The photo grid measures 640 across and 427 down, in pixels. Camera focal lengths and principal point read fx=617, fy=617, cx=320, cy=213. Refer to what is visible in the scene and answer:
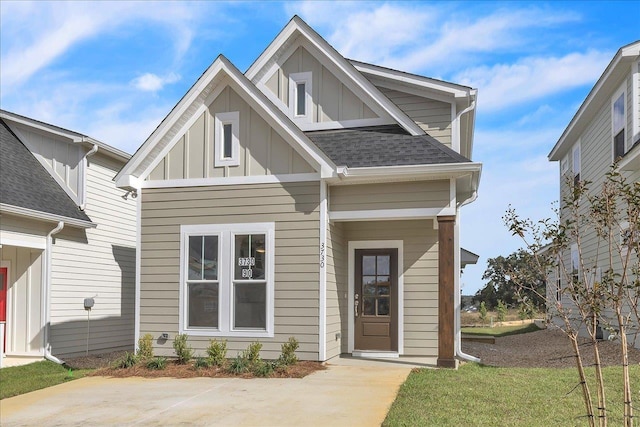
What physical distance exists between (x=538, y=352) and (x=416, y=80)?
709 centimetres

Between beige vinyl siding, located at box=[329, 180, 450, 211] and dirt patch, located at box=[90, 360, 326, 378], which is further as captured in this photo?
beige vinyl siding, located at box=[329, 180, 450, 211]

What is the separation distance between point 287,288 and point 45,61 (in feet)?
26.9

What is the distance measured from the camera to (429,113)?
42.9 feet

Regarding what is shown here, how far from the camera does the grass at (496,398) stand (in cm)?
703

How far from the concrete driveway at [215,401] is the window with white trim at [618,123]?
29.3ft

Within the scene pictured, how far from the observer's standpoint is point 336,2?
10719mm

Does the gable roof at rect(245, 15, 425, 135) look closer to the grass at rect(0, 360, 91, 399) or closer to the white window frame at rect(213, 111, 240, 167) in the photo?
the white window frame at rect(213, 111, 240, 167)

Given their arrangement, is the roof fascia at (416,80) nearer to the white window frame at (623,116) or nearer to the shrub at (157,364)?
the white window frame at (623,116)

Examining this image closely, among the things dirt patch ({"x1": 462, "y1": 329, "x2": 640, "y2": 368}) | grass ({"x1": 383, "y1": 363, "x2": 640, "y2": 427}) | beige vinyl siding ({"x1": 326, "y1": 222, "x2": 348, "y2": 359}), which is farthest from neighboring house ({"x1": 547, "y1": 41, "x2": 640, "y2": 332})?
beige vinyl siding ({"x1": 326, "y1": 222, "x2": 348, "y2": 359})

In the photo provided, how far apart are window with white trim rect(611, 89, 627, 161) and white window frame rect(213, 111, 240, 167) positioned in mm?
9430

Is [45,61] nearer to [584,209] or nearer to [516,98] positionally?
[516,98]

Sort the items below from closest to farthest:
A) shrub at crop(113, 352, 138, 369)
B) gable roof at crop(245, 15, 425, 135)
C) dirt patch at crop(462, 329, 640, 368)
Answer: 1. shrub at crop(113, 352, 138, 369)
2. dirt patch at crop(462, 329, 640, 368)
3. gable roof at crop(245, 15, 425, 135)

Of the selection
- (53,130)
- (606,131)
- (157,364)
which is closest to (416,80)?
(606,131)

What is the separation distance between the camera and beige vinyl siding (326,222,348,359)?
11484mm
